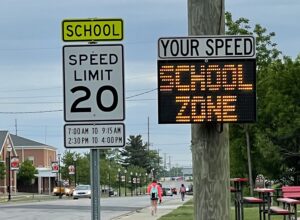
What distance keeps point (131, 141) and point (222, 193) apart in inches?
6350

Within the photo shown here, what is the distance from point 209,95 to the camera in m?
7.06

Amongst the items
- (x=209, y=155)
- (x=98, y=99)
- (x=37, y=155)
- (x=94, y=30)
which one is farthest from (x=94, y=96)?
(x=37, y=155)

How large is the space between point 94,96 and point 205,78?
1123 mm

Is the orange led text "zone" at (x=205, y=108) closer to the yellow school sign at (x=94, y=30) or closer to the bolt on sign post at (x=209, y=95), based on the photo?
the bolt on sign post at (x=209, y=95)

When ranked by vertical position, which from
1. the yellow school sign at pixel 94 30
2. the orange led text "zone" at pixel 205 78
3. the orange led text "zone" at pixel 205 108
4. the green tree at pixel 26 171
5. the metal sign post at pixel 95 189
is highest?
the yellow school sign at pixel 94 30

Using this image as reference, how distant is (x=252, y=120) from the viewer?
23.3 ft

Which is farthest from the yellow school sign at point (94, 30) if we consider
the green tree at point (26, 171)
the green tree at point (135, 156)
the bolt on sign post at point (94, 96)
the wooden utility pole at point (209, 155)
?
the green tree at point (135, 156)

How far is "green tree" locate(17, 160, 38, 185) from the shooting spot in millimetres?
101812

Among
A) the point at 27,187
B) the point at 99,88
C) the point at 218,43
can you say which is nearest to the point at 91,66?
the point at 99,88

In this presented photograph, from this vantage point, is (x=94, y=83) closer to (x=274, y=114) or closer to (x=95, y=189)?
(x=95, y=189)

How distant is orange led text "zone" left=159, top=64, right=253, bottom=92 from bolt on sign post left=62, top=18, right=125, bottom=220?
1.61ft

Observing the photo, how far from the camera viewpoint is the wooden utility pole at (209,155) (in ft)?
23.9

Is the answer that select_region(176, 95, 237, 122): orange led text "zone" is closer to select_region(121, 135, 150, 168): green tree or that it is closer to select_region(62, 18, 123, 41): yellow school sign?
select_region(62, 18, 123, 41): yellow school sign

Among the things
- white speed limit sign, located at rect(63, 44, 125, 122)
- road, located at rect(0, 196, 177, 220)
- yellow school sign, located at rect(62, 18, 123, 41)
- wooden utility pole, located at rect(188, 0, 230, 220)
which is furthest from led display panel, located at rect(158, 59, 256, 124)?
road, located at rect(0, 196, 177, 220)
